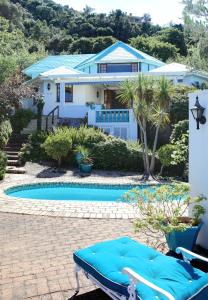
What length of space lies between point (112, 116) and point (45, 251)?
663 inches

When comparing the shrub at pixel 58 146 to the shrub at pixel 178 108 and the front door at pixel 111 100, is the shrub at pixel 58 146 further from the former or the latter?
the front door at pixel 111 100

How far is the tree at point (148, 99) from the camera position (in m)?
16.6

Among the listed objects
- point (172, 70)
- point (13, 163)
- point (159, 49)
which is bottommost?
point (13, 163)

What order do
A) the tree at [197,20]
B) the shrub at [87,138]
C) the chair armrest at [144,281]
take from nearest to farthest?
1. the chair armrest at [144,281]
2. the tree at [197,20]
3. the shrub at [87,138]

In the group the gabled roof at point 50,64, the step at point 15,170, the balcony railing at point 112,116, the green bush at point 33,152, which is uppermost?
the gabled roof at point 50,64

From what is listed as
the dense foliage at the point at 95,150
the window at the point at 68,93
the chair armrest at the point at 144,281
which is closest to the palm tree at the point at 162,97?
the dense foliage at the point at 95,150

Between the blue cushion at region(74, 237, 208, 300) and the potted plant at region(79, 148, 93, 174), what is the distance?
12700 mm

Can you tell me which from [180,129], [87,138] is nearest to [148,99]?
[180,129]

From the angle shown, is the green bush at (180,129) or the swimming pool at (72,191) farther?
the green bush at (180,129)

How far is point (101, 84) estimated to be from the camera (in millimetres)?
28188

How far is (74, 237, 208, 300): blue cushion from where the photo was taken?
3.76 meters

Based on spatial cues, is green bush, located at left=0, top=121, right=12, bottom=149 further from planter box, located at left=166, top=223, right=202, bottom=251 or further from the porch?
planter box, located at left=166, top=223, right=202, bottom=251

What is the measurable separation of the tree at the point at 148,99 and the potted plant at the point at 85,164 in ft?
9.00

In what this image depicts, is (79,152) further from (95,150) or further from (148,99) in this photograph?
(148,99)
